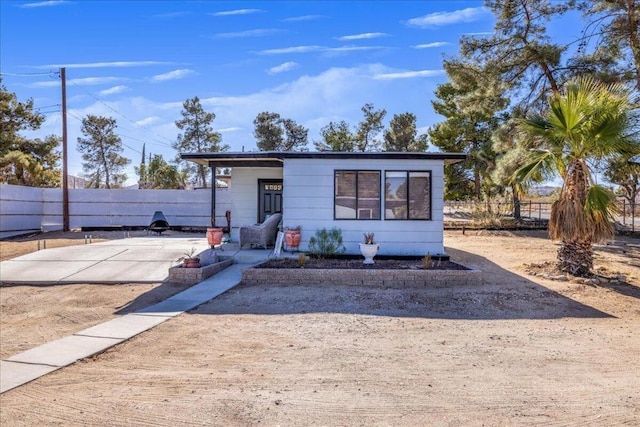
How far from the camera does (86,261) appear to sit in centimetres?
993

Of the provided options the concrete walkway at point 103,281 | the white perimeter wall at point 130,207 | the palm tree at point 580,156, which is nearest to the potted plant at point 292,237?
the concrete walkway at point 103,281

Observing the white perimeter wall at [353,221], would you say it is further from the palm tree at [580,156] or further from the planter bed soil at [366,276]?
the palm tree at [580,156]

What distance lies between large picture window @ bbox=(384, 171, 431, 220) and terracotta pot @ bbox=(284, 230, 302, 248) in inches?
91.4

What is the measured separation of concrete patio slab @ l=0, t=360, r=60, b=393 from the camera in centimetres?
390

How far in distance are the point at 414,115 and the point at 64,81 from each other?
22.0 metres

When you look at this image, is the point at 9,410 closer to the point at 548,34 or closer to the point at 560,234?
the point at 560,234

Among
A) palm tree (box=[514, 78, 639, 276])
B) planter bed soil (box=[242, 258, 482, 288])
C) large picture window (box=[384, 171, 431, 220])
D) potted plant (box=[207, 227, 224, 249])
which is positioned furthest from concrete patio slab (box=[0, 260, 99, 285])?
palm tree (box=[514, 78, 639, 276])

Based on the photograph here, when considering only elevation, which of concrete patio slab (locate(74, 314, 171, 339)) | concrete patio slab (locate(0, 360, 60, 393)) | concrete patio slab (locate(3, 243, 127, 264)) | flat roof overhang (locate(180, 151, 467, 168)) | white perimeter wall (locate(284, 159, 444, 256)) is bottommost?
concrete patio slab (locate(0, 360, 60, 393))

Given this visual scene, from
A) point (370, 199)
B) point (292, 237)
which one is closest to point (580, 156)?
point (370, 199)

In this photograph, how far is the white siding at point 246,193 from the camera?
1310 centimetres

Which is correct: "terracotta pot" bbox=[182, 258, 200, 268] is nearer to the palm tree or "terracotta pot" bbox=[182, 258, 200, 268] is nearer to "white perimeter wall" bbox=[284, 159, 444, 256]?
"white perimeter wall" bbox=[284, 159, 444, 256]

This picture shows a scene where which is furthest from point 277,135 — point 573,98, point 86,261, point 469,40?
point 573,98

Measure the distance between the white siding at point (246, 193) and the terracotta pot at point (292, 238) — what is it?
3231mm

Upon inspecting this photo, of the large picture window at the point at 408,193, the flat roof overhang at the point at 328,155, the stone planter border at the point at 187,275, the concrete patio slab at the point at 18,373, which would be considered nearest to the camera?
the concrete patio slab at the point at 18,373
